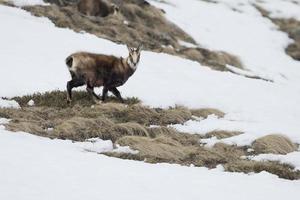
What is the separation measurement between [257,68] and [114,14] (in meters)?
9.44

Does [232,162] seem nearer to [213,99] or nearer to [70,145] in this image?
[70,145]

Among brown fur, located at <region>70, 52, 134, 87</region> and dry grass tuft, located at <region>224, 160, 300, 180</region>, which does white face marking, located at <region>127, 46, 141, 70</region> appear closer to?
brown fur, located at <region>70, 52, 134, 87</region>

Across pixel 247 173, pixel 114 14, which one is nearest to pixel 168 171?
pixel 247 173

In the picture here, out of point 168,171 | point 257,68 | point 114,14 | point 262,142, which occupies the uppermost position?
point 168,171

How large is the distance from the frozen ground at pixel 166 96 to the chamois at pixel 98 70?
1.73 metres

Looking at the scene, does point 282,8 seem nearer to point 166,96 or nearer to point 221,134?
point 166,96

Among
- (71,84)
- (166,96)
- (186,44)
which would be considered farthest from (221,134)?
(186,44)

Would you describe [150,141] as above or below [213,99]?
above

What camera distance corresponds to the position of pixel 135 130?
1373 centimetres

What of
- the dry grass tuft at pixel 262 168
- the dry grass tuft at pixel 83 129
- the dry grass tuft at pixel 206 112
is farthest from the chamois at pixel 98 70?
the dry grass tuft at pixel 262 168

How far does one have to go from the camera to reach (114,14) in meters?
34.5

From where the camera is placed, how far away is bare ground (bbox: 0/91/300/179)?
465 inches

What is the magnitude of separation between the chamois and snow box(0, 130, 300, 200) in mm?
5301

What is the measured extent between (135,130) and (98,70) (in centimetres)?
362
